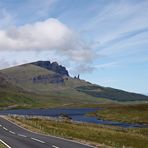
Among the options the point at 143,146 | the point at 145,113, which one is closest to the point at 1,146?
the point at 143,146

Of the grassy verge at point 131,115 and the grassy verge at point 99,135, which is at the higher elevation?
the grassy verge at point 131,115

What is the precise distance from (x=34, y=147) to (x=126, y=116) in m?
119

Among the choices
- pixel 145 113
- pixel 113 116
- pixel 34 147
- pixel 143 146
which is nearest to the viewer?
pixel 34 147

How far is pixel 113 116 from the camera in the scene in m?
163

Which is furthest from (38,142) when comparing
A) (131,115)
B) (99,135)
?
(131,115)

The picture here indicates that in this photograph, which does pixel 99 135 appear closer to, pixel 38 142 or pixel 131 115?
pixel 38 142

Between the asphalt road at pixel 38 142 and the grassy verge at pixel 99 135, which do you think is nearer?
the asphalt road at pixel 38 142

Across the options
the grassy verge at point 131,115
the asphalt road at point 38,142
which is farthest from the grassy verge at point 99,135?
the grassy verge at point 131,115

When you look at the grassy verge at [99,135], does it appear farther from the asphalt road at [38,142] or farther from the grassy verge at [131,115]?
the grassy verge at [131,115]

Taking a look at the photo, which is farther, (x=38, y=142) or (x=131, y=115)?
(x=131, y=115)

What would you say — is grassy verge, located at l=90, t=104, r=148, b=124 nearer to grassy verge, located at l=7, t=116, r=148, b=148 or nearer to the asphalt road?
grassy verge, located at l=7, t=116, r=148, b=148

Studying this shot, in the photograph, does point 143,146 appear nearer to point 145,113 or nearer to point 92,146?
point 92,146

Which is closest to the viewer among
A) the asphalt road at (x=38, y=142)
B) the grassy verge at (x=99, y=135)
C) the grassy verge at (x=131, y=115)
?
the asphalt road at (x=38, y=142)

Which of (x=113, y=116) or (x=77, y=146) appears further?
(x=113, y=116)
